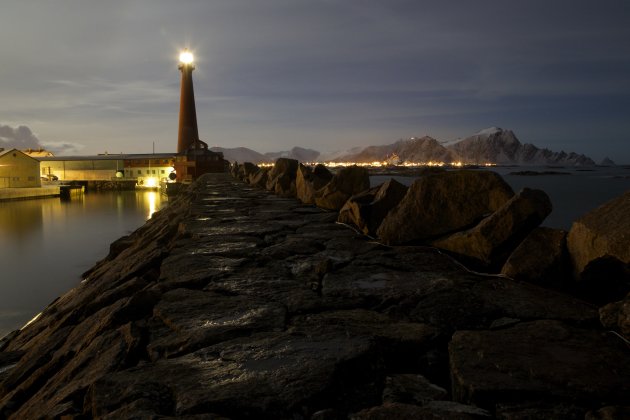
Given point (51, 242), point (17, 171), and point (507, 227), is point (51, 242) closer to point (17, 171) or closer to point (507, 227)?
point (507, 227)

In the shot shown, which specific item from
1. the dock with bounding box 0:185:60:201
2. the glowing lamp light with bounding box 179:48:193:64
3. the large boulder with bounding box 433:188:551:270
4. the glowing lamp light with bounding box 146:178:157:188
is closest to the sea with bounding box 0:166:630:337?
the dock with bounding box 0:185:60:201

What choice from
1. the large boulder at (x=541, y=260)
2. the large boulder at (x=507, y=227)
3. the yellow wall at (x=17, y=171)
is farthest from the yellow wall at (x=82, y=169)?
the large boulder at (x=541, y=260)

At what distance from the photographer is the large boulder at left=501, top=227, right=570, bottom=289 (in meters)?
2.71

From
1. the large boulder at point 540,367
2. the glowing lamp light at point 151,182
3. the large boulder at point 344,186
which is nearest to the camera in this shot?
the large boulder at point 540,367

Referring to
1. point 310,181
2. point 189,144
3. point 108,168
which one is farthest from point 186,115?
point 310,181

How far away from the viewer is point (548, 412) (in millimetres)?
1443

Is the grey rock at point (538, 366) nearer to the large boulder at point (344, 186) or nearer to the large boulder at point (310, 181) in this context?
the large boulder at point (344, 186)

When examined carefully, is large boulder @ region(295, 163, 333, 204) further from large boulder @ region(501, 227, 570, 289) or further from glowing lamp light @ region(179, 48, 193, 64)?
glowing lamp light @ region(179, 48, 193, 64)

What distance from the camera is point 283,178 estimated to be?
1018cm

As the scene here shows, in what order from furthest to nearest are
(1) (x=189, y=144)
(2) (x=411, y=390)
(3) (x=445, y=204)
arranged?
(1) (x=189, y=144)
(3) (x=445, y=204)
(2) (x=411, y=390)

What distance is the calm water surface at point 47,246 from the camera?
41.3 ft

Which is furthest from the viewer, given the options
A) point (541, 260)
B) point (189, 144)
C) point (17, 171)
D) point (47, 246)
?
point (17, 171)

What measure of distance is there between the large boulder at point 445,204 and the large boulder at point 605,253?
3.39 ft

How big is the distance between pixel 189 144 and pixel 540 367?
159ft
